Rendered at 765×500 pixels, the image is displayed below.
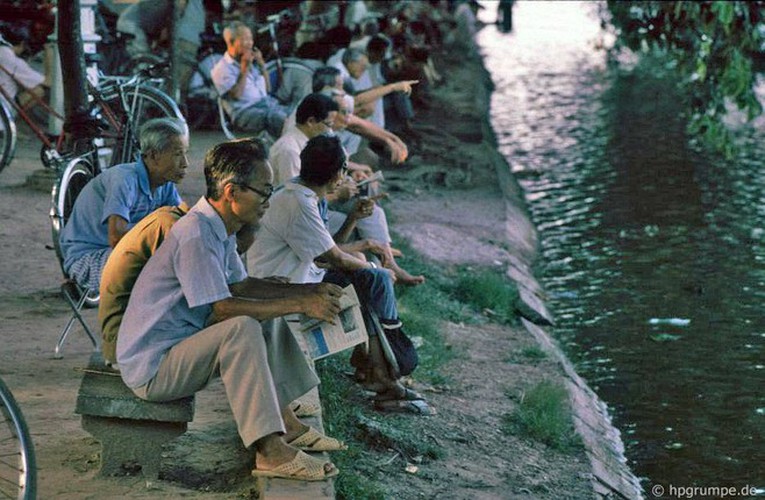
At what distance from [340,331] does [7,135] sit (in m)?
5.79

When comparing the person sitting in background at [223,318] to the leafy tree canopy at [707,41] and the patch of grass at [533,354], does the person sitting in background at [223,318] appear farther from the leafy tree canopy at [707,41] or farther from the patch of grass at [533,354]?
the leafy tree canopy at [707,41]

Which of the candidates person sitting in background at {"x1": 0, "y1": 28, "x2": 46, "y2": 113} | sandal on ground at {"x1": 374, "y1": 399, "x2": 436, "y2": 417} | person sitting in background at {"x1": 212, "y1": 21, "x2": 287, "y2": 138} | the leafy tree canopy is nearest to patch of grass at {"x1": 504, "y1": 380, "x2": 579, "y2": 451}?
sandal on ground at {"x1": 374, "y1": 399, "x2": 436, "y2": 417}

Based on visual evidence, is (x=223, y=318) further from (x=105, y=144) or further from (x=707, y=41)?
(x=707, y=41)

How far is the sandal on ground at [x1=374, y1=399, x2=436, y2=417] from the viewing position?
7.83 meters

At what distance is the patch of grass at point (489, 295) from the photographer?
11.3m

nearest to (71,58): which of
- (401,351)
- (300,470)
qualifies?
(401,351)

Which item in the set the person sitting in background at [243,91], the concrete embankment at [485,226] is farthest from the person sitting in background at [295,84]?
the concrete embankment at [485,226]

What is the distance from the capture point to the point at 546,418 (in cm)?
834

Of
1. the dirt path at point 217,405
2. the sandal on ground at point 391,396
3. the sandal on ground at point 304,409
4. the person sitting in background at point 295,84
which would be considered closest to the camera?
the dirt path at point 217,405

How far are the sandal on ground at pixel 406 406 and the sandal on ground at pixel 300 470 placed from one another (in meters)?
1.97

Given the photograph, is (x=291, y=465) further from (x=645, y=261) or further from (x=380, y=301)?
(x=645, y=261)

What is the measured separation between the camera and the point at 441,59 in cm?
2712

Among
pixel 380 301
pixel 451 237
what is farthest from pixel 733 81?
pixel 380 301

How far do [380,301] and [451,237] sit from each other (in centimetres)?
565
